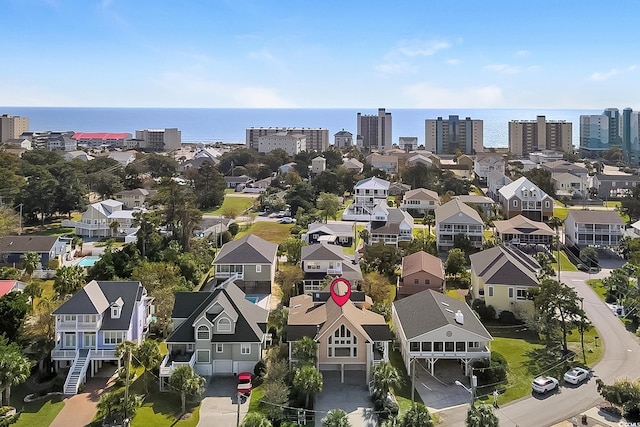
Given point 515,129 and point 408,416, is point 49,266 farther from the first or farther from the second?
point 515,129

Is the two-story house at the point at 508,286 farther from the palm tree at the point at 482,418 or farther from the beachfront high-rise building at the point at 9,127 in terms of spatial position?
the beachfront high-rise building at the point at 9,127

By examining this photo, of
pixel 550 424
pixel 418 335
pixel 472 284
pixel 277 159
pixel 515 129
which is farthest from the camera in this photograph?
pixel 515 129

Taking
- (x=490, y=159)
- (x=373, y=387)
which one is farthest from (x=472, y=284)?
(x=490, y=159)

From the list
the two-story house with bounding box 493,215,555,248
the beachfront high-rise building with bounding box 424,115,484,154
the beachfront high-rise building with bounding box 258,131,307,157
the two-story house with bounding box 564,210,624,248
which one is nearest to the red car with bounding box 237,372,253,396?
the two-story house with bounding box 493,215,555,248

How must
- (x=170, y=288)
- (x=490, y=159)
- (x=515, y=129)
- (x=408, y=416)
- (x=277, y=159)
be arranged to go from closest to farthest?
(x=408, y=416) < (x=170, y=288) < (x=490, y=159) < (x=277, y=159) < (x=515, y=129)

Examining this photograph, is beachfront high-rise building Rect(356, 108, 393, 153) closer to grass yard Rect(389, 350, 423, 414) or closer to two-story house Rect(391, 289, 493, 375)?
two-story house Rect(391, 289, 493, 375)

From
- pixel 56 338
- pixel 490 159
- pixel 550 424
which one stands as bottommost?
pixel 550 424
